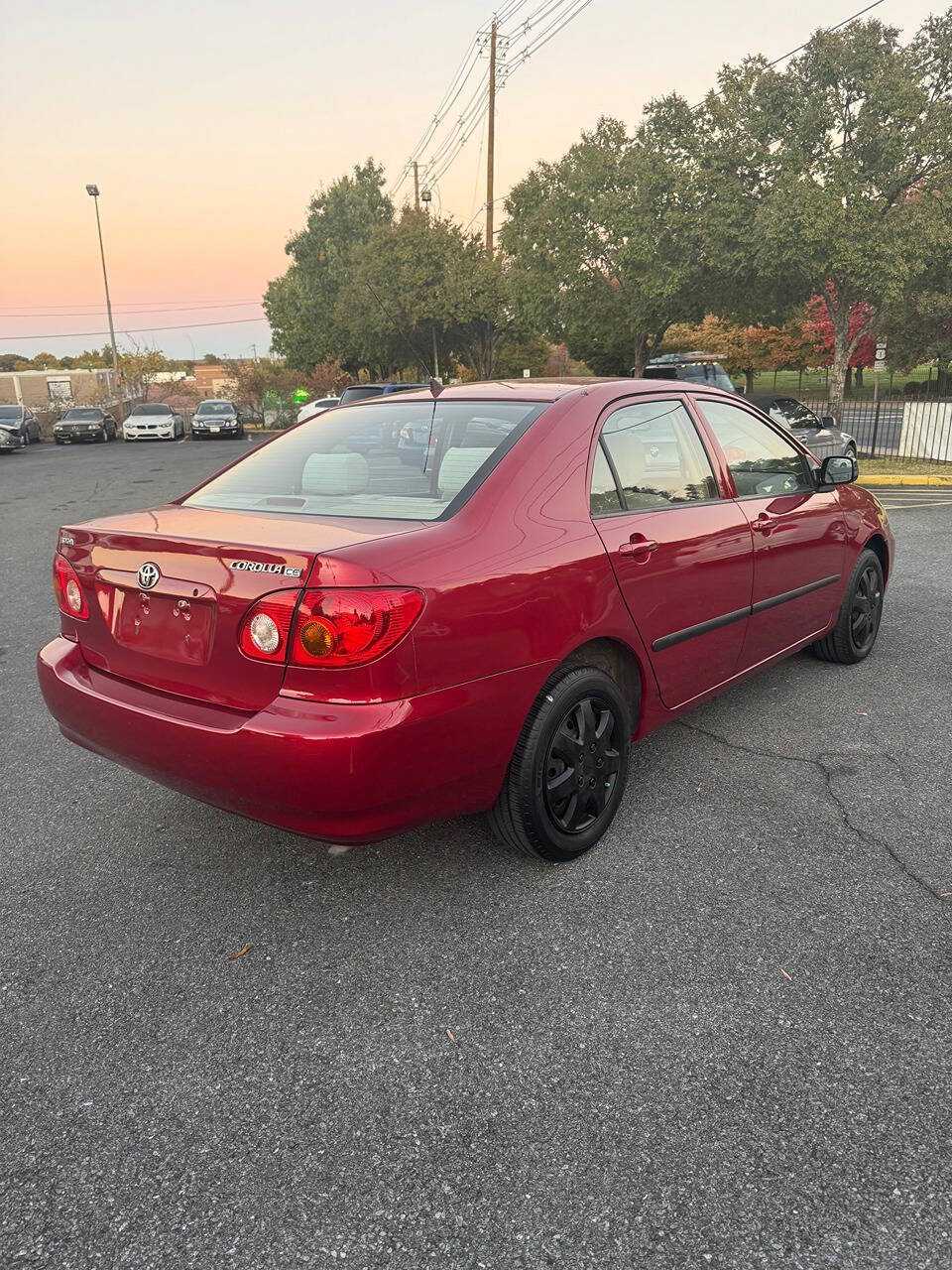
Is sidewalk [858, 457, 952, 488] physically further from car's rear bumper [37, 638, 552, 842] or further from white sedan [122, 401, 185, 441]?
white sedan [122, 401, 185, 441]

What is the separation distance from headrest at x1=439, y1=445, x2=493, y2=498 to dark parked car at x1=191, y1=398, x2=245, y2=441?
33678 mm

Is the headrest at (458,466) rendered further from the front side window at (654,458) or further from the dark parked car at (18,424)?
the dark parked car at (18,424)

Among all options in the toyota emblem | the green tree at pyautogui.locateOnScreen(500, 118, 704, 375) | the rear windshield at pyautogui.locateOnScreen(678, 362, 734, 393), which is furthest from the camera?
the green tree at pyautogui.locateOnScreen(500, 118, 704, 375)

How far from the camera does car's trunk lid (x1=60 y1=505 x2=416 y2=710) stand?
2482 millimetres

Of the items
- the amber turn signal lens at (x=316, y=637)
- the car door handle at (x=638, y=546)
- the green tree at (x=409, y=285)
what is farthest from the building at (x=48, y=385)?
the amber turn signal lens at (x=316, y=637)

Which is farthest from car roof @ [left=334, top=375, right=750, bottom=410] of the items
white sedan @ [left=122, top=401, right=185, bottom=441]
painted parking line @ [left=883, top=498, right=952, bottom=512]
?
white sedan @ [left=122, top=401, right=185, bottom=441]

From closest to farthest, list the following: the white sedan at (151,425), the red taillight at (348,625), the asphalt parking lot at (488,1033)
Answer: the asphalt parking lot at (488,1033)
the red taillight at (348,625)
the white sedan at (151,425)

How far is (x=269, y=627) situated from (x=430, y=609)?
0.44 meters

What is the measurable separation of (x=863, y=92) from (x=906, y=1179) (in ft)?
76.0

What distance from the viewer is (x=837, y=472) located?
14.7ft

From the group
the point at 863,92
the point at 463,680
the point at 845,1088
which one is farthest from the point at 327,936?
the point at 863,92

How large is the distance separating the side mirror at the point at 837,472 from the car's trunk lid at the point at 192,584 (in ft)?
8.78

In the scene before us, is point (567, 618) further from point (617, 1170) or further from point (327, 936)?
point (617, 1170)

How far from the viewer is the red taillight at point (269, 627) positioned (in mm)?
2410
